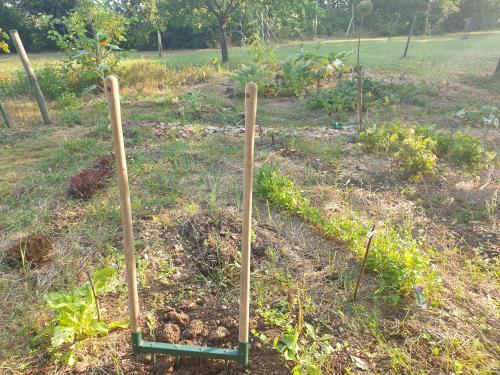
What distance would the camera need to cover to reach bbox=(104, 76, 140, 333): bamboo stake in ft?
4.78

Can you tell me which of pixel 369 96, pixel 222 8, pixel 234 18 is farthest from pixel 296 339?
pixel 234 18

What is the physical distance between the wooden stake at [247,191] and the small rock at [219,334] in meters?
0.36

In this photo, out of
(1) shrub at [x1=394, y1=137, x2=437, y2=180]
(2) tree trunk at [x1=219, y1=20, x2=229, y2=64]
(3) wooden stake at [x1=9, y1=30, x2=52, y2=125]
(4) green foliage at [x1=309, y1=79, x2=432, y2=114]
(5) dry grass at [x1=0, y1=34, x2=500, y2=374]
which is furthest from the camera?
(2) tree trunk at [x1=219, y1=20, x2=229, y2=64]

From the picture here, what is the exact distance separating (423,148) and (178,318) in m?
3.55

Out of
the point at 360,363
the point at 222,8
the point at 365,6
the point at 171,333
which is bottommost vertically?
the point at 360,363

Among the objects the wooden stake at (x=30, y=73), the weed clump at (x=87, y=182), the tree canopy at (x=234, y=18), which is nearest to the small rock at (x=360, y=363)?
the weed clump at (x=87, y=182)

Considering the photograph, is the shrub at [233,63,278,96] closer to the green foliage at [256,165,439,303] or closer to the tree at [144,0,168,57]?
the green foliage at [256,165,439,303]

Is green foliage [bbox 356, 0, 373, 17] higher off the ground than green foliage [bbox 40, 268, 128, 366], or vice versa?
green foliage [bbox 356, 0, 373, 17]

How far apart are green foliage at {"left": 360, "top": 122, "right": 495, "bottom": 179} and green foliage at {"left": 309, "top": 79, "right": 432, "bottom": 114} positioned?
196 centimetres

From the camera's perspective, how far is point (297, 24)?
13477 millimetres

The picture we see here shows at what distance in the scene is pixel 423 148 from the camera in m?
4.33

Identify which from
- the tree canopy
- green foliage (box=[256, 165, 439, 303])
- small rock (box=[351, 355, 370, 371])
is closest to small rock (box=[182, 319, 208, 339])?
small rock (box=[351, 355, 370, 371])

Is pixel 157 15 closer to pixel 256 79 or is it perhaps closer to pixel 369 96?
pixel 256 79

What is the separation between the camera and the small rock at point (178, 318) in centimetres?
222
